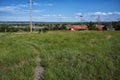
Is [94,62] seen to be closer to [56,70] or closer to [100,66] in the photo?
[100,66]

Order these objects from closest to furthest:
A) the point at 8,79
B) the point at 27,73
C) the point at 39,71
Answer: the point at 8,79
the point at 27,73
the point at 39,71

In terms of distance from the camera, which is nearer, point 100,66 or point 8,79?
point 8,79

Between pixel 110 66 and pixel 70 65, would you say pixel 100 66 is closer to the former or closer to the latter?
pixel 110 66

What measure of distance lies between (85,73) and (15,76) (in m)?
2.31

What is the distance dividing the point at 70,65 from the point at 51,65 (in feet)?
2.43

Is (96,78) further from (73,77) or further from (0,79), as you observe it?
(0,79)

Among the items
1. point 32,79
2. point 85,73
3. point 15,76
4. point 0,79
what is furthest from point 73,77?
point 0,79

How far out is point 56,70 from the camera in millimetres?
6523

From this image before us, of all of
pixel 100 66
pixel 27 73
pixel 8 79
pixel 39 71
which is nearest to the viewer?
pixel 8 79

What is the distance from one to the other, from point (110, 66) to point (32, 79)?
10.2 feet

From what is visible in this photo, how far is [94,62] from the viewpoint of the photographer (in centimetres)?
760

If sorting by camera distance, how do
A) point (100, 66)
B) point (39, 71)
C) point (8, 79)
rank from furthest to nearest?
point (100, 66)
point (39, 71)
point (8, 79)

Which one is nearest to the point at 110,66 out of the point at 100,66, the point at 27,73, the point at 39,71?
the point at 100,66

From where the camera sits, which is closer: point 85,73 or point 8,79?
point 8,79
